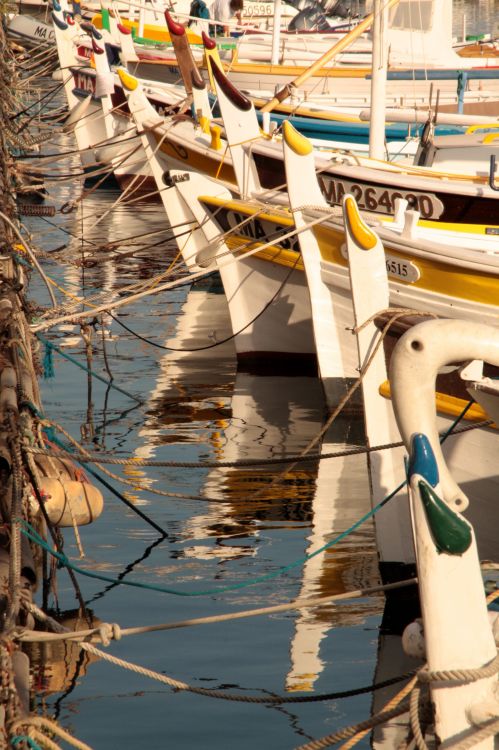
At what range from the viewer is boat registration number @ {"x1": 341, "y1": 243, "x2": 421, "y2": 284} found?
9719mm

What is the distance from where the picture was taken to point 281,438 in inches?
430

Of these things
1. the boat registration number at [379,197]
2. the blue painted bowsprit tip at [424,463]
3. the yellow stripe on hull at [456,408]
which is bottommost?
the yellow stripe on hull at [456,408]

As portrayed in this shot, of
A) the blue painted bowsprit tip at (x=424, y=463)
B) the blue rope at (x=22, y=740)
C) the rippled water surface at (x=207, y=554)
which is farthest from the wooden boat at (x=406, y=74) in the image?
the blue rope at (x=22, y=740)

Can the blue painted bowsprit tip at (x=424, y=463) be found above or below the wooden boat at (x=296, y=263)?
above

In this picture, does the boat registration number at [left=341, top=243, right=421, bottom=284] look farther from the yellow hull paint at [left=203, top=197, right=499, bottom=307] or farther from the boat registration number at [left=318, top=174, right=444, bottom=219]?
the boat registration number at [left=318, top=174, right=444, bottom=219]

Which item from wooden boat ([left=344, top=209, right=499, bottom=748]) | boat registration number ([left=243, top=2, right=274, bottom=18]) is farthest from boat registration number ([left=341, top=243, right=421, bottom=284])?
boat registration number ([left=243, top=2, right=274, bottom=18])

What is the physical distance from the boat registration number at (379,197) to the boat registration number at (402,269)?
2.14m

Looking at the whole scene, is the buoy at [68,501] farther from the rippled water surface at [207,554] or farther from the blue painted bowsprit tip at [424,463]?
the blue painted bowsprit tip at [424,463]

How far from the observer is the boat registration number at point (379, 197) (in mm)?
12031

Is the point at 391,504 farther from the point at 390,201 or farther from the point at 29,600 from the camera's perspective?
the point at 390,201

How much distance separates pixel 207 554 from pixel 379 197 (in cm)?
531

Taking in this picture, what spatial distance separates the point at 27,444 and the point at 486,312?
15.0 feet

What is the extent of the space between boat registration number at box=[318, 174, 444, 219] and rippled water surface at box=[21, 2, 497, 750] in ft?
5.97

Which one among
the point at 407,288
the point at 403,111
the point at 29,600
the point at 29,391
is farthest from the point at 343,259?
the point at 403,111
